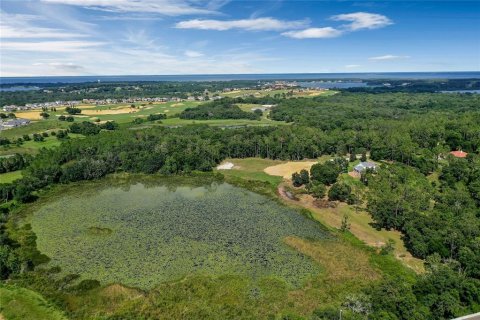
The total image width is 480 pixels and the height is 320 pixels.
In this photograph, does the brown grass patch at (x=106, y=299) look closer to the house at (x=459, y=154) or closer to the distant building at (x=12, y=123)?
the house at (x=459, y=154)

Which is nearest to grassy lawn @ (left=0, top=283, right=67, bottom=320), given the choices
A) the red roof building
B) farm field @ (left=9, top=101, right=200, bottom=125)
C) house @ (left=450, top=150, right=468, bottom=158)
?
house @ (left=450, top=150, right=468, bottom=158)

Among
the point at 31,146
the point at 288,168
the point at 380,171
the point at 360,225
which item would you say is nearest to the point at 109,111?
the point at 31,146

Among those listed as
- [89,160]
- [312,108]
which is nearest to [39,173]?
[89,160]

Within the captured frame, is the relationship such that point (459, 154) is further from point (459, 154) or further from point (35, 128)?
point (35, 128)

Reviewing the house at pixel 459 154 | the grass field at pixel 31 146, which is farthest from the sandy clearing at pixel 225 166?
the house at pixel 459 154

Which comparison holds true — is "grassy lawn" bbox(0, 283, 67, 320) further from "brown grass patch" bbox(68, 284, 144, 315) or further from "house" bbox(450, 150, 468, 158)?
"house" bbox(450, 150, 468, 158)

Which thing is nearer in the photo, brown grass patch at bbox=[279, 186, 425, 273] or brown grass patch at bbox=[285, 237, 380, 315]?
brown grass patch at bbox=[285, 237, 380, 315]

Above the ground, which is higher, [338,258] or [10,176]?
[10,176]

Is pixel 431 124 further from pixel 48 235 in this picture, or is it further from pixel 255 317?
pixel 48 235
